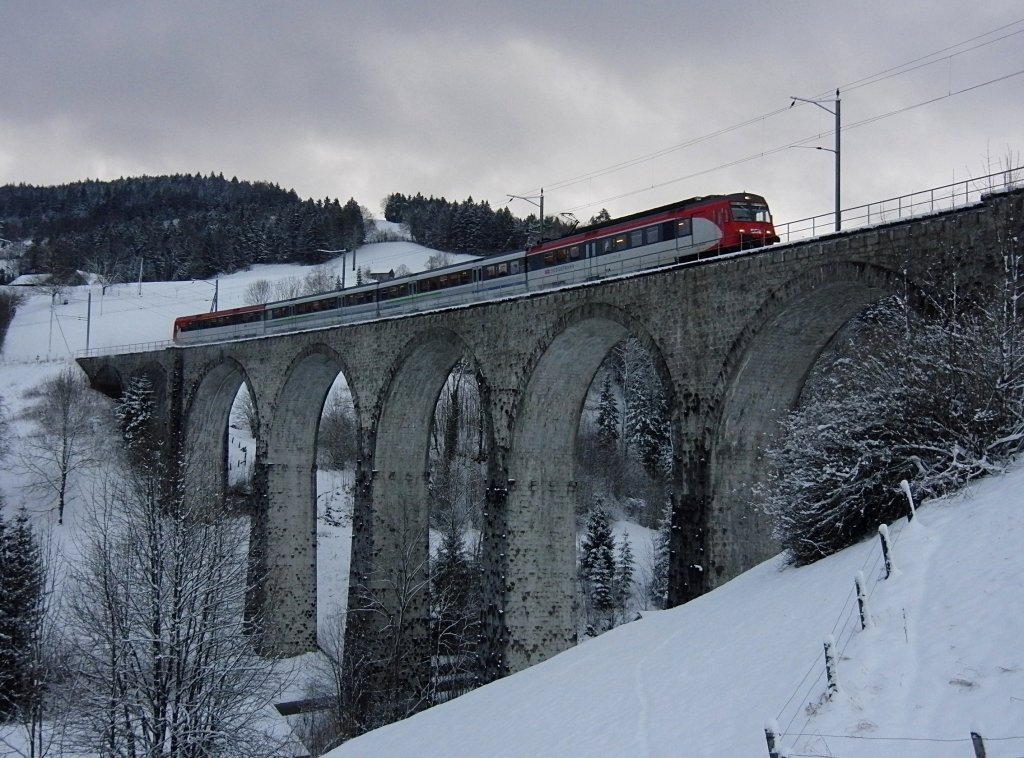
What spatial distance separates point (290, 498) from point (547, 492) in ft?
45.9

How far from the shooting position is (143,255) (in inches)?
4210

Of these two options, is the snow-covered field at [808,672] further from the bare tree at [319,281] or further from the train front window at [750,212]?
the bare tree at [319,281]

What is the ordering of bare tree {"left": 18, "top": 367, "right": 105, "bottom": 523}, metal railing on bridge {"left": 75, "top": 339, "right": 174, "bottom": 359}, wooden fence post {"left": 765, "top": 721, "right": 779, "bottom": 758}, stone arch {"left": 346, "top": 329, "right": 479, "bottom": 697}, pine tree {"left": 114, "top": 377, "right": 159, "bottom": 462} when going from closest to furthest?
wooden fence post {"left": 765, "top": 721, "right": 779, "bottom": 758} < stone arch {"left": 346, "top": 329, "right": 479, "bottom": 697} < bare tree {"left": 18, "top": 367, "right": 105, "bottom": 523} < pine tree {"left": 114, "top": 377, "right": 159, "bottom": 462} < metal railing on bridge {"left": 75, "top": 339, "right": 174, "bottom": 359}

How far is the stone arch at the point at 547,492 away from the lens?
888 inches

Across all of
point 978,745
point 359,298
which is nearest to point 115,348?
point 359,298

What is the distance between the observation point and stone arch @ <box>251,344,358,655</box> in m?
32.2

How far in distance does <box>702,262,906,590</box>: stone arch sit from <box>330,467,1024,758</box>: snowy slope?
12.2ft

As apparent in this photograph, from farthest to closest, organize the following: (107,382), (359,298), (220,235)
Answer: (220,235), (107,382), (359,298)

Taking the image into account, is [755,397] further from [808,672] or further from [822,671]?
[822,671]

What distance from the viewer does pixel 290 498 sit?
33.7 meters

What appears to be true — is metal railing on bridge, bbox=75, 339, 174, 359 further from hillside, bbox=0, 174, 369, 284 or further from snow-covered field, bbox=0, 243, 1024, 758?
snow-covered field, bbox=0, 243, 1024, 758

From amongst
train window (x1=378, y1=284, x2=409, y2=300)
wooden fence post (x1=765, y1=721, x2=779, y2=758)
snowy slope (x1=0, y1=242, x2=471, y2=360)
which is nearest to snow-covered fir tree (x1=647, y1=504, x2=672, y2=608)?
train window (x1=378, y1=284, x2=409, y2=300)

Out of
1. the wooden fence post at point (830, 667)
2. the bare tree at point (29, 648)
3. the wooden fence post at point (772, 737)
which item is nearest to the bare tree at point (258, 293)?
the bare tree at point (29, 648)

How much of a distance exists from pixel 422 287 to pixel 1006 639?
24.3 metres
